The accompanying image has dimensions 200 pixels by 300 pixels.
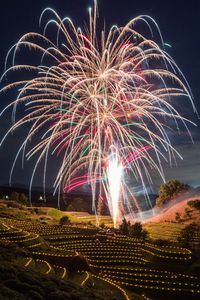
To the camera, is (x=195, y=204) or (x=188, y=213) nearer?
(x=188, y=213)

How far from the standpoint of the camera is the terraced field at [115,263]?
2070 centimetres

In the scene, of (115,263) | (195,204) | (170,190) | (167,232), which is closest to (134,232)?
(167,232)

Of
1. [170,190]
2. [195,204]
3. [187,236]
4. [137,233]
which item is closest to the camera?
[187,236]

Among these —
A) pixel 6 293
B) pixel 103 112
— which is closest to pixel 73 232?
pixel 103 112

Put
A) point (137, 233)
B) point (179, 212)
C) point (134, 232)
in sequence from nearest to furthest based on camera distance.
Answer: point (137, 233) → point (134, 232) → point (179, 212)

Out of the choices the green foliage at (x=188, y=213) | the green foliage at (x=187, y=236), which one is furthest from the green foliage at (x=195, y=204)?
Result: the green foliage at (x=187, y=236)

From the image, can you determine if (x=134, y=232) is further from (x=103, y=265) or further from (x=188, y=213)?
(x=188, y=213)

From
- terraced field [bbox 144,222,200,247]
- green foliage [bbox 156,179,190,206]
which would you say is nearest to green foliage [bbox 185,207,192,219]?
terraced field [bbox 144,222,200,247]

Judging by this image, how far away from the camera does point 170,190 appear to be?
64750 mm

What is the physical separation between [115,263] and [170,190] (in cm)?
3954

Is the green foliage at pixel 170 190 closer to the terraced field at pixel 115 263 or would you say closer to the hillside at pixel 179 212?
the hillside at pixel 179 212

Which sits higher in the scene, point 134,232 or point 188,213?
point 188,213

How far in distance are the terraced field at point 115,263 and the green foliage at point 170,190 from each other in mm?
28409

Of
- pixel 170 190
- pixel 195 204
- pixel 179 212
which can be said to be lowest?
pixel 179 212
